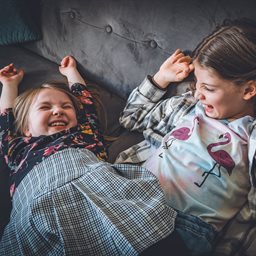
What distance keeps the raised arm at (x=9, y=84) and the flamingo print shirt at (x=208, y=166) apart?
0.51 metres

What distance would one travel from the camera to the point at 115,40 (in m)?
1.23

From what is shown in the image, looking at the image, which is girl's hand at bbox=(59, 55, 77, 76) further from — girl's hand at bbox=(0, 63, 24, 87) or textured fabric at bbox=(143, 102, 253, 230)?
textured fabric at bbox=(143, 102, 253, 230)

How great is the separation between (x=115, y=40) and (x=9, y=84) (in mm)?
425

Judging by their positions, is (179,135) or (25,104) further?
(25,104)

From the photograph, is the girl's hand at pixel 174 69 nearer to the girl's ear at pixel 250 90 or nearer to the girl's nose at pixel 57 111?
the girl's ear at pixel 250 90

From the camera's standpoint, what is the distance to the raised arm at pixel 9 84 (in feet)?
4.01

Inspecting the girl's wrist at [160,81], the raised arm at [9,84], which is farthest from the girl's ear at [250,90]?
the raised arm at [9,84]

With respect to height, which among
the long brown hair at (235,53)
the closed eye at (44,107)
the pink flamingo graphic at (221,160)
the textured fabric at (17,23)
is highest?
the long brown hair at (235,53)

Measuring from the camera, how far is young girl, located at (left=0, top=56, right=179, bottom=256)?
2.48ft

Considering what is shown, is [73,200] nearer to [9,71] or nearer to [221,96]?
[221,96]

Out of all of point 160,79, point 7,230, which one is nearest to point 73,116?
point 160,79

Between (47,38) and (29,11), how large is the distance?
131 mm

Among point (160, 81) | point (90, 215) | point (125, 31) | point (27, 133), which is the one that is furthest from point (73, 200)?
point (125, 31)

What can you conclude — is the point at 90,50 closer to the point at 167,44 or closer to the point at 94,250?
the point at 167,44
